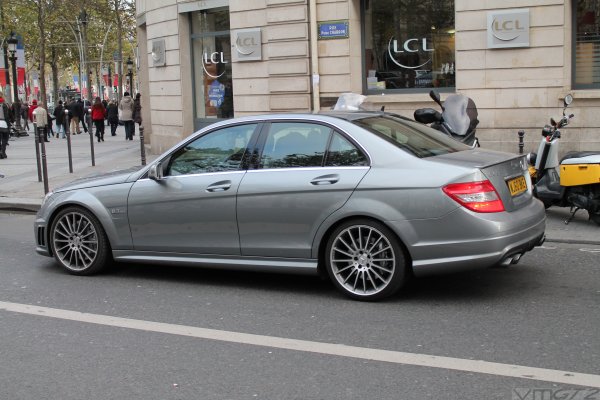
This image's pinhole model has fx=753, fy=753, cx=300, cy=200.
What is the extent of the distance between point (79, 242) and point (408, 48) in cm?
918

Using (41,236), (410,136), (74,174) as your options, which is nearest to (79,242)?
(41,236)

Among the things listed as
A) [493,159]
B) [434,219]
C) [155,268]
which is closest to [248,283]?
[155,268]

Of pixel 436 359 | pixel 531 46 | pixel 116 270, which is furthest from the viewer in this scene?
pixel 531 46

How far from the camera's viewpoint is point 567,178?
8.56 m

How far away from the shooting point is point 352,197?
5.82 meters

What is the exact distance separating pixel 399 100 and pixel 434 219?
29.4ft

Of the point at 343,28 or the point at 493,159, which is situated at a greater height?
the point at 343,28

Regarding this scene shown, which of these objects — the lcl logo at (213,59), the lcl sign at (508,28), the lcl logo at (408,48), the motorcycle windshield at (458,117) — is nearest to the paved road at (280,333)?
the motorcycle windshield at (458,117)

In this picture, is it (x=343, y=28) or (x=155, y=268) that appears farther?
(x=343, y=28)

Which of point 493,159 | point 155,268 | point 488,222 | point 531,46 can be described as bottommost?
point 155,268

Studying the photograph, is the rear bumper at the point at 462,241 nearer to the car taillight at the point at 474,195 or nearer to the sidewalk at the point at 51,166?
the car taillight at the point at 474,195

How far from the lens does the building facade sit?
41.9 feet

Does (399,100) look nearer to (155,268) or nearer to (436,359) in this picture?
(155,268)

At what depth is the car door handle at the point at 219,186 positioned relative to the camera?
6375 mm
